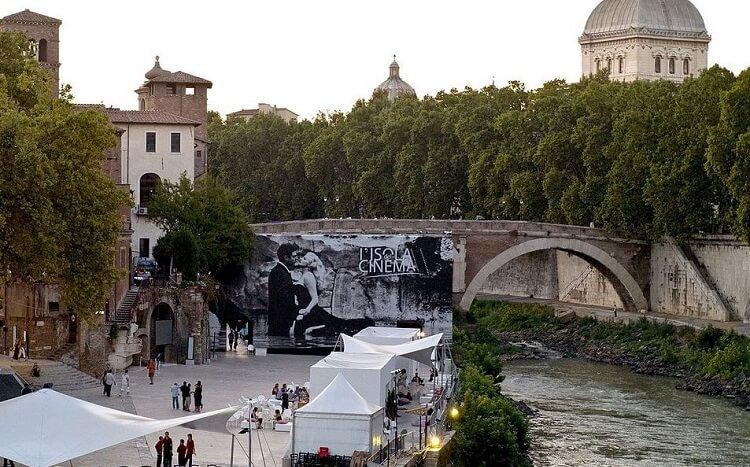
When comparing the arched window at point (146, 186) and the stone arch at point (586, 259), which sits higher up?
the arched window at point (146, 186)

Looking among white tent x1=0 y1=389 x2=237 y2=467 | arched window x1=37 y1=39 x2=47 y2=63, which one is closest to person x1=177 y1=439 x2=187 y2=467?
white tent x1=0 y1=389 x2=237 y2=467

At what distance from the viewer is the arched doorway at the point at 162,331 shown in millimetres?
49438

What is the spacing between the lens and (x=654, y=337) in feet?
200

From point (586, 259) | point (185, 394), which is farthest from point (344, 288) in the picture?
point (185, 394)

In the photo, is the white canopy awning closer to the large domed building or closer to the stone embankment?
the stone embankment

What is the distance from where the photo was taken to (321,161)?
89.1 m

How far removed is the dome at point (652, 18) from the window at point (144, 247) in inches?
2409

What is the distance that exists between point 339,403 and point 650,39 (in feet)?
285

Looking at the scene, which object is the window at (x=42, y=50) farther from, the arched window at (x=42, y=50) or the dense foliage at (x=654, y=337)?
the dense foliage at (x=654, y=337)

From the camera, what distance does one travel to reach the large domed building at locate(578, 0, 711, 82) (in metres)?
114

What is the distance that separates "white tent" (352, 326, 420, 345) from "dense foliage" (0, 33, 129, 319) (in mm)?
8201

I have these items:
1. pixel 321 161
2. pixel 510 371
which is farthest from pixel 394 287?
pixel 321 161

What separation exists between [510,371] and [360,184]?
89.7 ft

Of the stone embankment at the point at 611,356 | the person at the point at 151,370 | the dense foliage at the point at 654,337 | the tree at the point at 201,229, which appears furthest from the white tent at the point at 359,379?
the dense foliage at the point at 654,337
